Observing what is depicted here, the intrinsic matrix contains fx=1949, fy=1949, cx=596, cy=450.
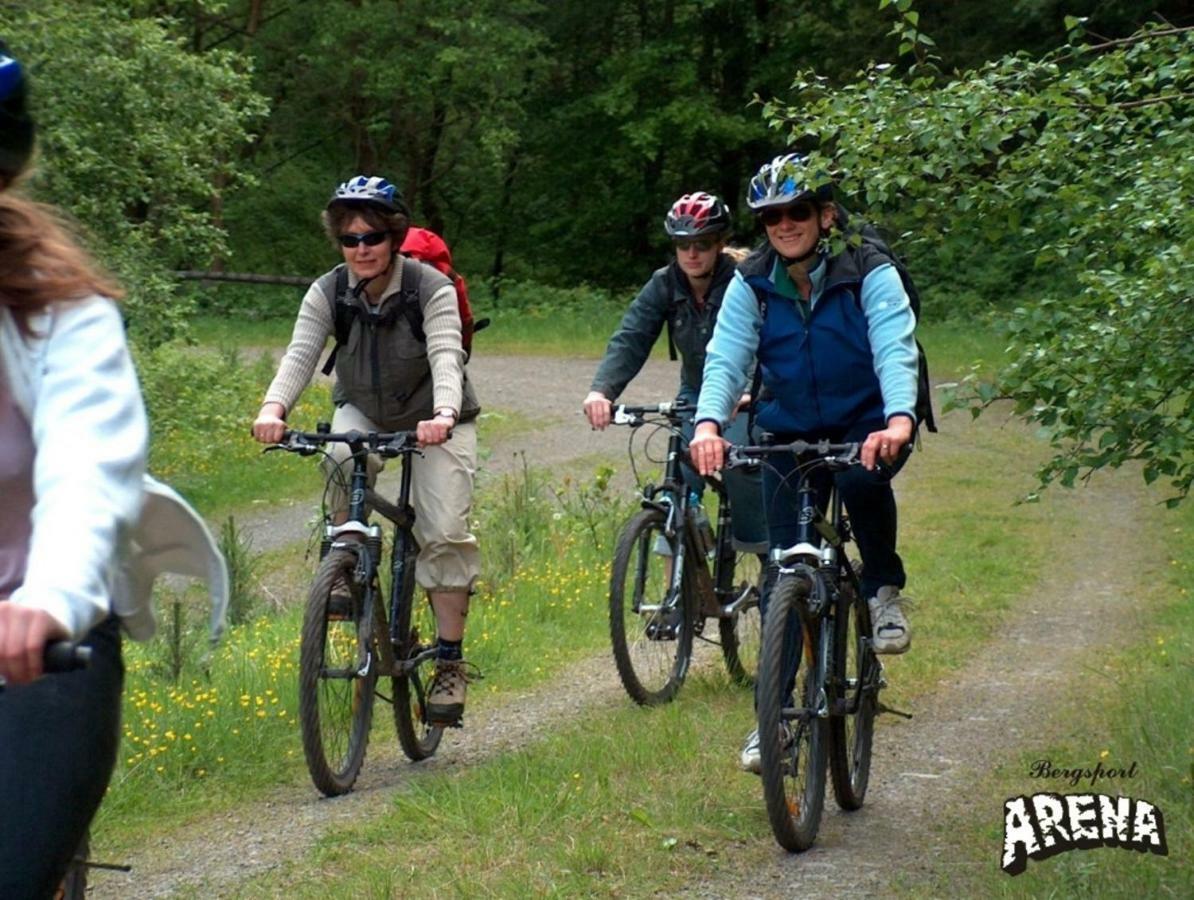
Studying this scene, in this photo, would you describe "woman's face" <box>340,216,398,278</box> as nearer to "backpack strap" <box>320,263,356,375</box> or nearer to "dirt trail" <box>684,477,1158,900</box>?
"backpack strap" <box>320,263,356,375</box>

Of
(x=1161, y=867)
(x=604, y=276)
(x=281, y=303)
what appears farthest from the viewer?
(x=604, y=276)

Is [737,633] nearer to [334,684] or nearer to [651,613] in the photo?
[651,613]

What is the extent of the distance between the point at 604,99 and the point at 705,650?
3190cm

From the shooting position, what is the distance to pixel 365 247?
21.3 feet

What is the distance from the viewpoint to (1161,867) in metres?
5.08

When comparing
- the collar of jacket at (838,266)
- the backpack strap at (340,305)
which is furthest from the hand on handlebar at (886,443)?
the backpack strap at (340,305)

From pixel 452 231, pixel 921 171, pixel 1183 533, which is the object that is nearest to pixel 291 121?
pixel 452 231

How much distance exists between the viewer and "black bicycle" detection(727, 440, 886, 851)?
17.6 feet

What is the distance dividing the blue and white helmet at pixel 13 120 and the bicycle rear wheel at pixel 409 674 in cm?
426

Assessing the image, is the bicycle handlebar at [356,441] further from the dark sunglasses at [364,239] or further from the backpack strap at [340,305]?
the dark sunglasses at [364,239]

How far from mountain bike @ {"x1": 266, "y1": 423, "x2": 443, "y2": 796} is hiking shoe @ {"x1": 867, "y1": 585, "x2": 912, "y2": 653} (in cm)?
158

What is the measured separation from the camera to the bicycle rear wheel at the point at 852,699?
230 inches

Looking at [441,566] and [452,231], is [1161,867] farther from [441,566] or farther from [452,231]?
[452,231]

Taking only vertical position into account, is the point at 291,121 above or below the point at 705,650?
above
